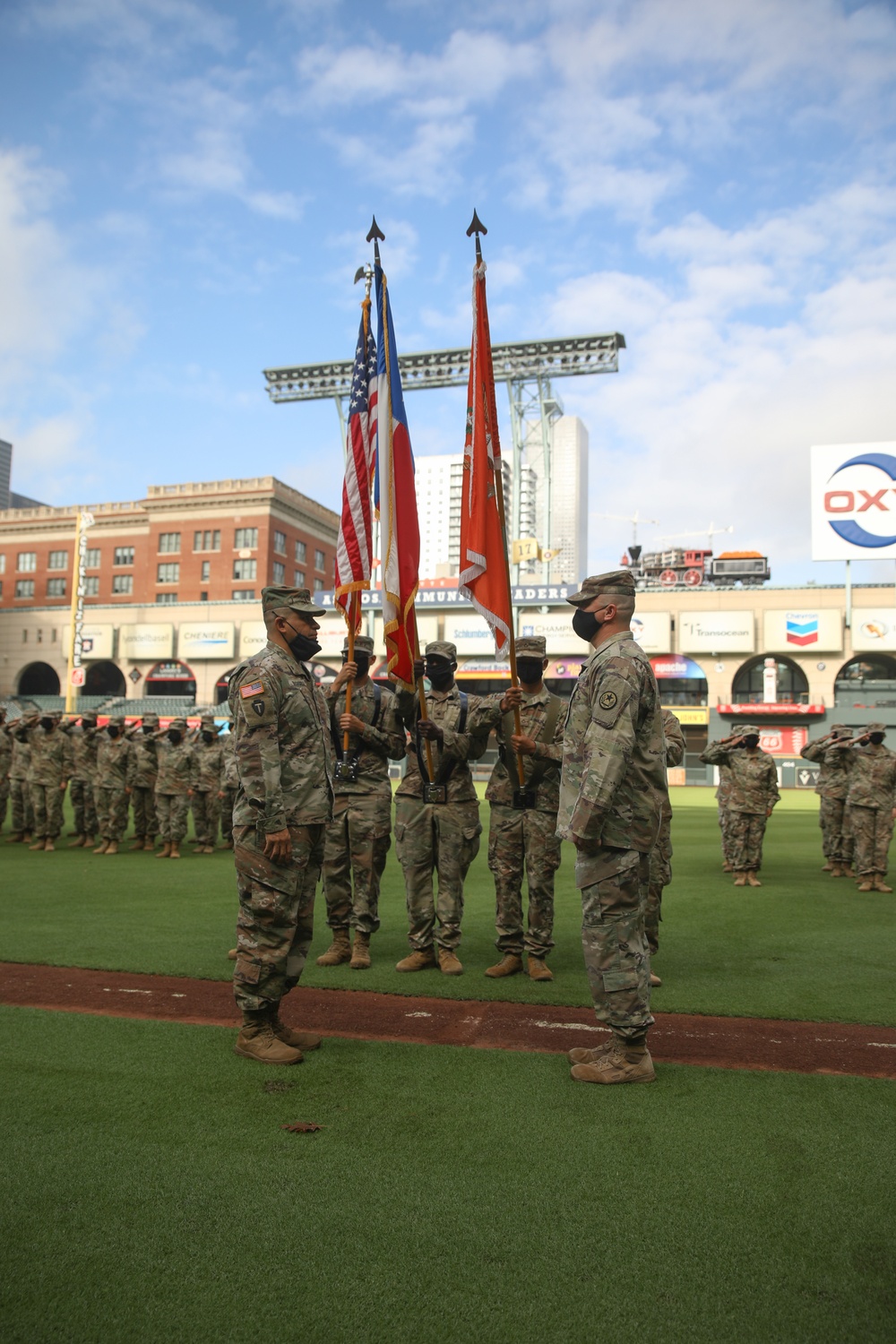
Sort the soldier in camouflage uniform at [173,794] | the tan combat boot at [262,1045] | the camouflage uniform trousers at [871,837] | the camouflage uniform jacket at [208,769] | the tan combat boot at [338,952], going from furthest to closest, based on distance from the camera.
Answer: the camouflage uniform jacket at [208,769]
the soldier in camouflage uniform at [173,794]
the camouflage uniform trousers at [871,837]
the tan combat boot at [338,952]
the tan combat boot at [262,1045]

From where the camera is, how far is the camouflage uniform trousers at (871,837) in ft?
34.4

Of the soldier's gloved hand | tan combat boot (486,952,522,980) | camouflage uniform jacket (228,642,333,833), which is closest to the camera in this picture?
the soldier's gloved hand

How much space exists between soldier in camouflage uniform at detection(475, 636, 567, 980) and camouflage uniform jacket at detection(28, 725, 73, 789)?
9.44m

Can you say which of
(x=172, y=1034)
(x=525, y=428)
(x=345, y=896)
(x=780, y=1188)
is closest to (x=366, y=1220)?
(x=780, y=1188)

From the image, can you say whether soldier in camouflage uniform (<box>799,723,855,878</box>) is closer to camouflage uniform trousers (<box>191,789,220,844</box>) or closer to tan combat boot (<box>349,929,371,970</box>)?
tan combat boot (<box>349,929,371,970</box>)

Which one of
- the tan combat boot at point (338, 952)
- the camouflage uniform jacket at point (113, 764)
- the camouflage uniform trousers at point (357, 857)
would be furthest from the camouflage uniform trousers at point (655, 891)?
the camouflage uniform jacket at point (113, 764)

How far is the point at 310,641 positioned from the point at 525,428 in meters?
52.6

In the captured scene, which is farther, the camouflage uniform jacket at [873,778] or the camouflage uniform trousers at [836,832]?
the camouflage uniform trousers at [836,832]

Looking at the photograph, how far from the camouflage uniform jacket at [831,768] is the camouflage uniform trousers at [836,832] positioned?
0.13 meters

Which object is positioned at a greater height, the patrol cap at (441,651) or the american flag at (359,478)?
the american flag at (359,478)

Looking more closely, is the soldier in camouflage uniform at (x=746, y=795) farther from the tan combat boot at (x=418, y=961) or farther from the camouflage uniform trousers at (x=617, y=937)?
the camouflage uniform trousers at (x=617, y=937)

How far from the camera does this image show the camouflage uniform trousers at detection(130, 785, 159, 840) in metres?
13.9

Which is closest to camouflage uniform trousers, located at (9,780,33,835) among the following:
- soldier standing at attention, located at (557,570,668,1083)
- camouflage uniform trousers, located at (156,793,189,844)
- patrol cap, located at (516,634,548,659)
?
camouflage uniform trousers, located at (156,793,189,844)

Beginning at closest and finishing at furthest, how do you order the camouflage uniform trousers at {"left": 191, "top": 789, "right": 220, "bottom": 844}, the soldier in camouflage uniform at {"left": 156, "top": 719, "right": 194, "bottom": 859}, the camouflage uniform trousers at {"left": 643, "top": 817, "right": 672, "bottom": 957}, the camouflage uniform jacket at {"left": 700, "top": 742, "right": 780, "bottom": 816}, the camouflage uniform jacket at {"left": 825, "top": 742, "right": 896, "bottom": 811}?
the camouflage uniform trousers at {"left": 643, "top": 817, "right": 672, "bottom": 957} → the camouflage uniform jacket at {"left": 825, "top": 742, "right": 896, "bottom": 811} → the camouflage uniform jacket at {"left": 700, "top": 742, "right": 780, "bottom": 816} → the soldier in camouflage uniform at {"left": 156, "top": 719, "right": 194, "bottom": 859} → the camouflage uniform trousers at {"left": 191, "top": 789, "right": 220, "bottom": 844}
